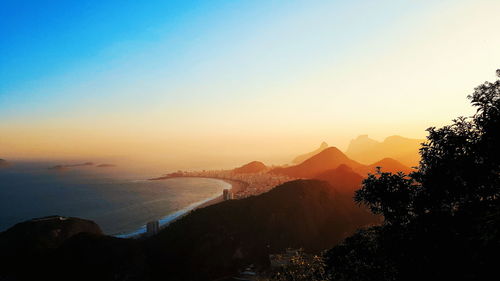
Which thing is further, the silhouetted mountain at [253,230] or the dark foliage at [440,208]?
the silhouetted mountain at [253,230]

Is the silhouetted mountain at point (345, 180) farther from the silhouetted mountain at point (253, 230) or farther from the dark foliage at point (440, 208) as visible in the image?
the dark foliage at point (440, 208)

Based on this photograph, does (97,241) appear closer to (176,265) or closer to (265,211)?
(176,265)

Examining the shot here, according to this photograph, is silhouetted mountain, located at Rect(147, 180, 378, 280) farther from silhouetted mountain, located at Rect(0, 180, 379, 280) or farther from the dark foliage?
the dark foliage

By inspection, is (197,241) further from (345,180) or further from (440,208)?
(345,180)

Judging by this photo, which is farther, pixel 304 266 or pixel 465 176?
pixel 304 266

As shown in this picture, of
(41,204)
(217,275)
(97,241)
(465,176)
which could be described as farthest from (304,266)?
(41,204)

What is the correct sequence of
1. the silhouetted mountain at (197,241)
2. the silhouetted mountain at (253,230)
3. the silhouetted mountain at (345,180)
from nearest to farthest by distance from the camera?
1. the silhouetted mountain at (197,241)
2. the silhouetted mountain at (253,230)
3. the silhouetted mountain at (345,180)

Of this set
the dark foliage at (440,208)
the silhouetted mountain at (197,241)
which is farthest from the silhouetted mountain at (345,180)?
the dark foliage at (440,208)
